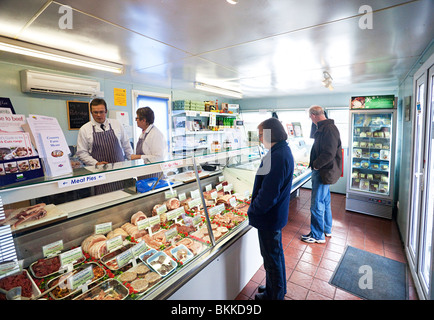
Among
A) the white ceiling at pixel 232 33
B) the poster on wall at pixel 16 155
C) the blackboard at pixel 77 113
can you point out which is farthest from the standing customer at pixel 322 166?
the blackboard at pixel 77 113

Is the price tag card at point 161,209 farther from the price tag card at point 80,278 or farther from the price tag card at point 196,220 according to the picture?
the price tag card at point 80,278

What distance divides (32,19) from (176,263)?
2528 millimetres

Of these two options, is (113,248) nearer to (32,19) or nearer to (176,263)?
(176,263)

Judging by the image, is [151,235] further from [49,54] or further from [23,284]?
[49,54]

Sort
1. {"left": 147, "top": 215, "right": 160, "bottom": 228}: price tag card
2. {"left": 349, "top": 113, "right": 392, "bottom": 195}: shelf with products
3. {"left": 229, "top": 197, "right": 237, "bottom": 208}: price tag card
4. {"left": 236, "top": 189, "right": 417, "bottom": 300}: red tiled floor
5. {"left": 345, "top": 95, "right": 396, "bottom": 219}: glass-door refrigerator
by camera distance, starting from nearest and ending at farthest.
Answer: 1. {"left": 147, "top": 215, "right": 160, "bottom": 228}: price tag card
2. {"left": 236, "top": 189, "right": 417, "bottom": 300}: red tiled floor
3. {"left": 229, "top": 197, "right": 237, "bottom": 208}: price tag card
4. {"left": 345, "top": 95, "right": 396, "bottom": 219}: glass-door refrigerator
5. {"left": 349, "top": 113, "right": 392, "bottom": 195}: shelf with products

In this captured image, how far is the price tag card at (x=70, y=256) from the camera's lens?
1.66 m

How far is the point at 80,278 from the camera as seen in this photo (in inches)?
62.1

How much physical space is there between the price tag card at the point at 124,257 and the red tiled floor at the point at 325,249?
1386mm

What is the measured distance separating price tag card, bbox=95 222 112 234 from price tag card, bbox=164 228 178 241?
505 millimetres

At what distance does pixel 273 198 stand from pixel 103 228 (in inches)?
61.4

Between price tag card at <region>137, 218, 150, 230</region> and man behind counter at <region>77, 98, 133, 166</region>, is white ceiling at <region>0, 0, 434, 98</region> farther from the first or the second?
price tag card at <region>137, 218, 150, 230</region>

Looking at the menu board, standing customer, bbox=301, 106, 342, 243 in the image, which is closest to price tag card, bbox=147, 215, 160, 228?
standing customer, bbox=301, 106, 342, 243

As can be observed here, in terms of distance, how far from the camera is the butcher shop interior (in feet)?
5.11

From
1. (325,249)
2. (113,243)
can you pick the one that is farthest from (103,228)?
(325,249)
